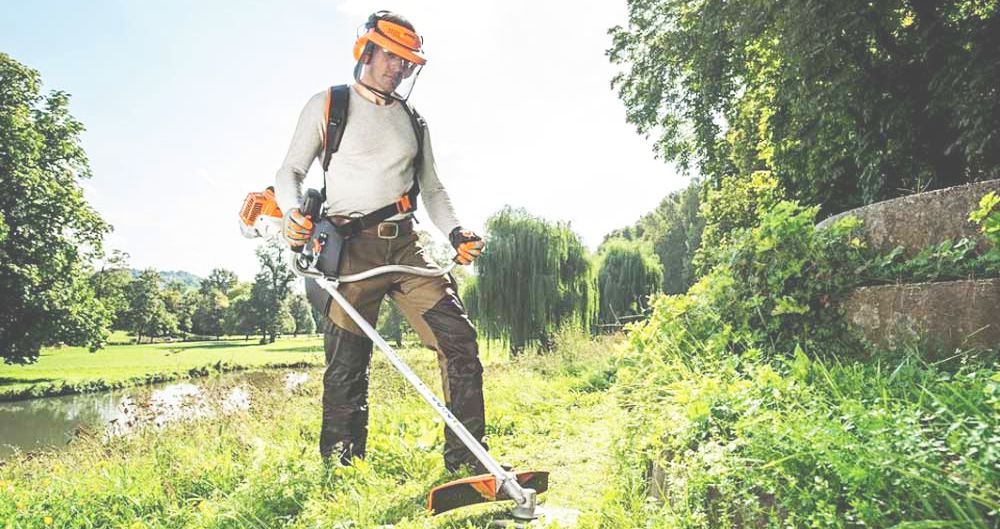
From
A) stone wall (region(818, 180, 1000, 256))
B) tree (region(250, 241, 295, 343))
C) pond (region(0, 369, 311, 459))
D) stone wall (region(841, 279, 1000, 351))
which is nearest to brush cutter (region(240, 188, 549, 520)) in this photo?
stone wall (region(841, 279, 1000, 351))

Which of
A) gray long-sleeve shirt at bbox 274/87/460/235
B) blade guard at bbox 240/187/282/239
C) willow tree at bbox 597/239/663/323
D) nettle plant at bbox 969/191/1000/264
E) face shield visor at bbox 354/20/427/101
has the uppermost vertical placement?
willow tree at bbox 597/239/663/323

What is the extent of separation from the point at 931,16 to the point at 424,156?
8.08 meters

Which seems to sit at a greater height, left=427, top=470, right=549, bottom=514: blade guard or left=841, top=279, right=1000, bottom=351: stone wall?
left=841, top=279, right=1000, bottom=351: stone wall

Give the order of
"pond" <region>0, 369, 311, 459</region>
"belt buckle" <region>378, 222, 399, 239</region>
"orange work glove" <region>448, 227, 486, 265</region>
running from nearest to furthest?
"orange work glove" <region>448, 227, 486, 265</region>
"belt buckle" <region>378, 222, 399, 239</region>
"pond" <region>0, 369, 311, 459</region>

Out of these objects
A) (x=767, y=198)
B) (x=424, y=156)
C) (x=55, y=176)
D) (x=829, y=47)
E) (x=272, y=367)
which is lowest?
(x=272, y=367)

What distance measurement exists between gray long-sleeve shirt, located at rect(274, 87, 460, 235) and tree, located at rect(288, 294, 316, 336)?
70.2 metres

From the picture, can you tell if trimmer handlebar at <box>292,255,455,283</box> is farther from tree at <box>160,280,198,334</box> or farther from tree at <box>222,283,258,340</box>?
tree at <box>160,280,198,334</box>

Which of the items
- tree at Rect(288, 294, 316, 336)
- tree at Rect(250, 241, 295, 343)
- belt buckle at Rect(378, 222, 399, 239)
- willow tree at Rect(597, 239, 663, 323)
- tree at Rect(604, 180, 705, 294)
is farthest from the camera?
tree at Rect(288, 294, 316, 336)

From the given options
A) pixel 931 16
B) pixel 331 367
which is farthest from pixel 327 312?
pixel 931 16

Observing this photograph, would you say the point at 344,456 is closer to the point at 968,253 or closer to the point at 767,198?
the point at 968,253

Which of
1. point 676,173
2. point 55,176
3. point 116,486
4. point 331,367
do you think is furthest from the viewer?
point 55,176

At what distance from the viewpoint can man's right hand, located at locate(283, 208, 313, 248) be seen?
3.03 meters

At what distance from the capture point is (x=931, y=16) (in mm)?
7977

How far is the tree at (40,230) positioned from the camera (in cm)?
2062
